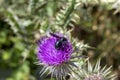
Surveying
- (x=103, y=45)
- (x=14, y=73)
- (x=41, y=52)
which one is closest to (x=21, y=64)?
(x=14, y=73)

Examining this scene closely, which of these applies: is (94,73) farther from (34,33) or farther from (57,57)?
(34,33)

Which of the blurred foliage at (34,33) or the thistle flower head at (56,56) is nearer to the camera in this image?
the thistle flower head at (56,56)

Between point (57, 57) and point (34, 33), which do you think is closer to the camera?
point (57, 57)

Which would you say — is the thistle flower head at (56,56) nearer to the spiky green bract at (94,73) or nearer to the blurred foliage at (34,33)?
the spiky green bract at (94,73)

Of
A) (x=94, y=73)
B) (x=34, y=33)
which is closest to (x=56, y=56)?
(x=94, y=73)

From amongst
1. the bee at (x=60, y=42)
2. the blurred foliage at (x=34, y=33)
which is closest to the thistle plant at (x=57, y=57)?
the bee at (x=60, y=42)

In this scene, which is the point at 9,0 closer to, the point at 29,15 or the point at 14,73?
the point at 29,15
